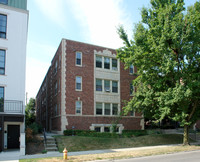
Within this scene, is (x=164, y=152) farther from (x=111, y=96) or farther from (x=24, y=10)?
(x=24, y=10)

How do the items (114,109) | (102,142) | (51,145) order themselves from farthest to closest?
A: (114,109) → (102,142) → (51,145)

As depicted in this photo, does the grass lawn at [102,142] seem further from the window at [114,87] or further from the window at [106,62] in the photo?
the window at [106,62]

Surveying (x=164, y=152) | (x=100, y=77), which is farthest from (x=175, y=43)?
(x=100, y=77)

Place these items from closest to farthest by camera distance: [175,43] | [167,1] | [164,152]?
1. [164,152]
2. [175,43]
3. [167,1]

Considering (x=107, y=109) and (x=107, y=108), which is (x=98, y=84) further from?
(x=107, y=109)

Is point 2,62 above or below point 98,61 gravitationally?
below

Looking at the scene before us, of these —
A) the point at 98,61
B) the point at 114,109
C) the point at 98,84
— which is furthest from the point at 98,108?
the point at 98,61

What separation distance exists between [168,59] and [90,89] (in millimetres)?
10733

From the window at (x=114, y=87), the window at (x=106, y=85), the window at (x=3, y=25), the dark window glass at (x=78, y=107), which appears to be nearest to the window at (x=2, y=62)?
the window at (x=3, y=25)

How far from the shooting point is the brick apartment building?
23.3m

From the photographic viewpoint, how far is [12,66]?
1820 cm

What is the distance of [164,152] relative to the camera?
14641 millimetres

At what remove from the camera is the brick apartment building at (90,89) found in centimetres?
2334

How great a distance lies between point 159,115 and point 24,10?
15.2 m
